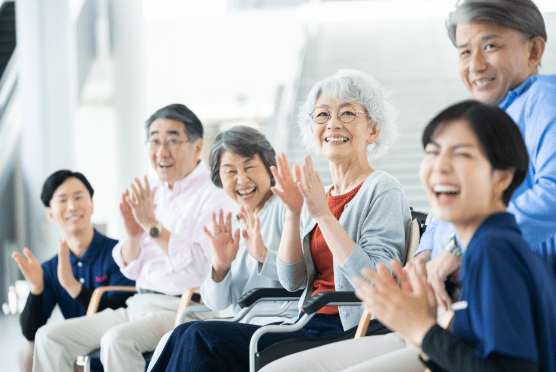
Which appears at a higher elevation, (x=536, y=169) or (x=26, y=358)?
(x=536, y=169)

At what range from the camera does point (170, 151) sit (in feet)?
8.64

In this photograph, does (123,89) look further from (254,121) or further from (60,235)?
(254,121)


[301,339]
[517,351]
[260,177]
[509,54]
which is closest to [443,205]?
[517,351]

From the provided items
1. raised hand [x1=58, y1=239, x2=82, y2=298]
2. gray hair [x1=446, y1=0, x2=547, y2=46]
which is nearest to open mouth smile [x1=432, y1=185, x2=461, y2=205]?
gray hair [x1=446, y1=0, x2=547, y2=46]

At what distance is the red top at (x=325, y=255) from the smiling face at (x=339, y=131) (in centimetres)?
14

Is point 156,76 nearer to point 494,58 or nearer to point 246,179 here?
point 246,179

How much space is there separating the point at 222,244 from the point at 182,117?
88 centimetres

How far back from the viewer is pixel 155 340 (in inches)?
87.9

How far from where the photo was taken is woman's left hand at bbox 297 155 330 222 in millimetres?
1536

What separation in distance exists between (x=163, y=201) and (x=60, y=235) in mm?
2523

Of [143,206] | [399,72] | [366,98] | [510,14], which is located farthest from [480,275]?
[399,72]

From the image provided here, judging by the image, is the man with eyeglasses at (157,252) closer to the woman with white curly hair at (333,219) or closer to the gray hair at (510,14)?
the woman with white curly hair at (333,219)

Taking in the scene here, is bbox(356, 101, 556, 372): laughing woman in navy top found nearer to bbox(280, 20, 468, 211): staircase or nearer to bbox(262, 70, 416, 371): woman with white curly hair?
bbox(262, 70, 416, 371): woman with white curly hair

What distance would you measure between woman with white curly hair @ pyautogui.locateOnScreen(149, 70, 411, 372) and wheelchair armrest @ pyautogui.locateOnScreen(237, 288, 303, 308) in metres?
0.06
